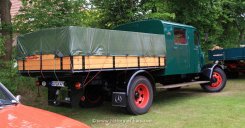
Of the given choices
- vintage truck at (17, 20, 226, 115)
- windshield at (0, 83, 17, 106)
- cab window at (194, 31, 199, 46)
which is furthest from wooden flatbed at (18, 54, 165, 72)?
cab window at (194, 31, 199, 46)

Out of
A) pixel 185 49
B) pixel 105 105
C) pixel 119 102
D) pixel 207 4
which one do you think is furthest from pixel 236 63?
pixel 119 102

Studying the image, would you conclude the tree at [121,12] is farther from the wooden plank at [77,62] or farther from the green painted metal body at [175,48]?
the wooden plank at [77,62]

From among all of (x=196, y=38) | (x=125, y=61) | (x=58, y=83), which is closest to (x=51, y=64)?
(x=58, y=83)

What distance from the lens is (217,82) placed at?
510 inches

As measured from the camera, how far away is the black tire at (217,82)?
12.8 m

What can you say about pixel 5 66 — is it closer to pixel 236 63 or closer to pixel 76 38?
pixel 76 38

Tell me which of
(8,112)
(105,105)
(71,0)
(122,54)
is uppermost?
(71,0)

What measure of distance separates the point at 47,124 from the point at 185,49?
8.19 metres

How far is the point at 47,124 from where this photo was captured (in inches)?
139

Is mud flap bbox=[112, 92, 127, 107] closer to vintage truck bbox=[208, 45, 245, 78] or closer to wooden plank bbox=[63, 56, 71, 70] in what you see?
wooden plank bbox=[63, 56, 71, 70]

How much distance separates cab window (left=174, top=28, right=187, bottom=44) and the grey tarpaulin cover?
1479mm

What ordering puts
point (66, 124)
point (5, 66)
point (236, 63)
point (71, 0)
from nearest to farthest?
point (66, 124) → point (5, 66) → point (71, 0) → point (236, 63)

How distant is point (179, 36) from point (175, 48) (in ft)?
2.02

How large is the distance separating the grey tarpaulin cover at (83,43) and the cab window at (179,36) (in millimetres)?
1479
